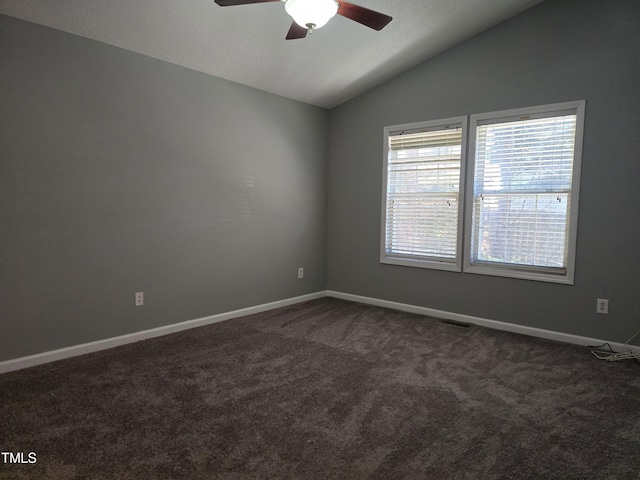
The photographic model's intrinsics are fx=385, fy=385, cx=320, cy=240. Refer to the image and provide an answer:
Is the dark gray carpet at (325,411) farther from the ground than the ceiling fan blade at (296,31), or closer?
closer

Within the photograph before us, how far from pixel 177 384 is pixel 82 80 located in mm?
2312

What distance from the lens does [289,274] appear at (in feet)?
15.1

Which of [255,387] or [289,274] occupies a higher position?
[289,274]

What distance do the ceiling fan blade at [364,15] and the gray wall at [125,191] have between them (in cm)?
188

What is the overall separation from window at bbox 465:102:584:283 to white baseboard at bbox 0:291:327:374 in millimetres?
2346

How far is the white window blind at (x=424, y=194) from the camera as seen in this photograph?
4008 mm

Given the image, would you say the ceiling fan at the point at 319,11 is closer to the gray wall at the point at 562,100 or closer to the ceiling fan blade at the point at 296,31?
the ceiling fan blade at the point at 296,31

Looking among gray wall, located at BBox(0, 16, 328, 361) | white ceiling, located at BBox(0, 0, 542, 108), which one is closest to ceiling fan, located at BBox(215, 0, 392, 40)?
white ceiling, located at BBox(0, 0, 542, 108)

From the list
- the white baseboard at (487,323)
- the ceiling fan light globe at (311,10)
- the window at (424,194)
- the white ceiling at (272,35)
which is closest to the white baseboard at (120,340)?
the white baseboard at (487,323)

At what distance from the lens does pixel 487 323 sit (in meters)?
3.80

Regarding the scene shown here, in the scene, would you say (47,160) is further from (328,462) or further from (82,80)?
(328,462)

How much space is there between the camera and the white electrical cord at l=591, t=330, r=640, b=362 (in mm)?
2989

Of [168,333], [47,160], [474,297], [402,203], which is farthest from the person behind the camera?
[402,203]

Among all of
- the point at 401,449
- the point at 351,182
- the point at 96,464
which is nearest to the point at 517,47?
the point at 351,182
